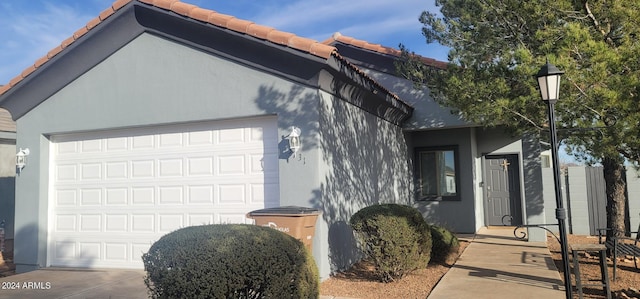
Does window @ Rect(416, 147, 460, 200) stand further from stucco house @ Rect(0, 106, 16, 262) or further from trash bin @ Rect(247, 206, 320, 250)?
stucco house @ Rect(0, 106, 16, 262)

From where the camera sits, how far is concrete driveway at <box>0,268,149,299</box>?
21.2 ft

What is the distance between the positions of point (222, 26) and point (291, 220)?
130 inches

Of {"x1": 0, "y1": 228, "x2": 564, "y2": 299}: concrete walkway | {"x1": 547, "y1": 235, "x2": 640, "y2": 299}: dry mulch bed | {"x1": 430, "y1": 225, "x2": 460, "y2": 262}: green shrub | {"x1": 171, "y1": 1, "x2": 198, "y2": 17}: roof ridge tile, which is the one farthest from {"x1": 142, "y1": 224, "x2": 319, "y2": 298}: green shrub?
{"x1": 430, "y1": 225, "x2": 460, "y2": 262}: green shrub

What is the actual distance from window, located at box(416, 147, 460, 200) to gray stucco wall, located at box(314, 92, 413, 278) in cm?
207

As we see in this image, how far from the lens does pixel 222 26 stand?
7262mm

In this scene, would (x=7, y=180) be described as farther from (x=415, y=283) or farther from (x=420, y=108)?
(x=415, y=283)

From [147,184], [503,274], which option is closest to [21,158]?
[147,184]

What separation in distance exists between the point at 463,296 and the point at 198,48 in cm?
571

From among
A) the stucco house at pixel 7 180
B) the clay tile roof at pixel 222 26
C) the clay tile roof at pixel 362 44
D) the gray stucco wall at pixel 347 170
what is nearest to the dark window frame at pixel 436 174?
the gray stucco wall at pixel 347 170

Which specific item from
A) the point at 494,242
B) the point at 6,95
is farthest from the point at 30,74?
the point at 494,242

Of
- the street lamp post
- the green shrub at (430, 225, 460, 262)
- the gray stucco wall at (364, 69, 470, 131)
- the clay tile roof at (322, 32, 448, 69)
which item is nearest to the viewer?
the street lamp post

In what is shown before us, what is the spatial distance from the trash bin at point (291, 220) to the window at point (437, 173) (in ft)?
21.8

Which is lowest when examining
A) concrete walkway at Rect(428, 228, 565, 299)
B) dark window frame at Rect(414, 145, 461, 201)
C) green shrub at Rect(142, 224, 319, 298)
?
concrete walkway at Rect(428, 228, 565, 299)

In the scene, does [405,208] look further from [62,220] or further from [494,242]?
[62,220]
